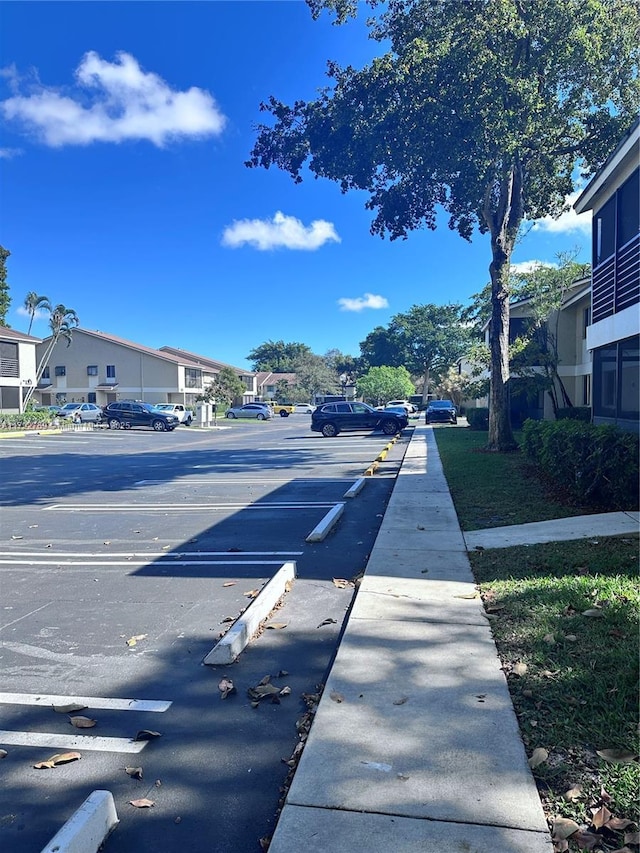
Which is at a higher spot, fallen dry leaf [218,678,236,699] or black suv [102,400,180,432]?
black suv [102,400,180,432]

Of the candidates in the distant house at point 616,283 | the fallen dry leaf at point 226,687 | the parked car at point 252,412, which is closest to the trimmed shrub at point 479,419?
the distant house at point 616,283

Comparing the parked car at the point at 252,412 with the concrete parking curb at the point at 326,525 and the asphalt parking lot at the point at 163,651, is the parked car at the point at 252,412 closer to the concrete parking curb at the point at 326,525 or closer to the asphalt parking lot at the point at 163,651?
the asphalt parking lot at the point at 163,651

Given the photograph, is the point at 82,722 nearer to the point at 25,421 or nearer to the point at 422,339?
the point at 25,421

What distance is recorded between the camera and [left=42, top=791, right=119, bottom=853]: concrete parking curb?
7.55 ft

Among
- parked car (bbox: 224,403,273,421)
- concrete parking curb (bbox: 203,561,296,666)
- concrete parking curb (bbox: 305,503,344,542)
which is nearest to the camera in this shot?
concrete parking curb (bbox: 203,561,296,666)

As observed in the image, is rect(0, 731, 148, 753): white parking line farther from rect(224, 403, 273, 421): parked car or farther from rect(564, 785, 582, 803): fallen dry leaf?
rect(224, 403, 273, 421): parked car

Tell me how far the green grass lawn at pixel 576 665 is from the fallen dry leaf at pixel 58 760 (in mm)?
2322

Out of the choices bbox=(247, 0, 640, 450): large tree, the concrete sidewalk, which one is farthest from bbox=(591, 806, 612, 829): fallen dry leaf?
bbox=(247, 0, 640, 450): large tree

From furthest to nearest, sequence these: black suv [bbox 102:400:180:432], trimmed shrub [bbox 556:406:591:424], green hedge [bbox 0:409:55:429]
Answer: black suv [bbox 102:400:180:432] → green hedge [bbox 0:409:55:429] → trimmed shrub [bbox 556:406:591:424]

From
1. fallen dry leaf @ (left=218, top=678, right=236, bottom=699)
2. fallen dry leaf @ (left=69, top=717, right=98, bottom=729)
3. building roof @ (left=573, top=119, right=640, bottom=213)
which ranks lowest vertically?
fallen dry leaf @ (left=69, top=717, right=98, bottom=729)

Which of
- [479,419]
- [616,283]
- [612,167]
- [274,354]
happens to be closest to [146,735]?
[616,283]

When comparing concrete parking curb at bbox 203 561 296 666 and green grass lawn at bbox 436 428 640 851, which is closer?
green grass lawn at bbox 436 428 640 851

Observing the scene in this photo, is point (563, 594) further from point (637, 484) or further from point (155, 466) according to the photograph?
point (155, 466)

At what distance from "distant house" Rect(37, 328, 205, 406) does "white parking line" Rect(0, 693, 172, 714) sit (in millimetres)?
58448
